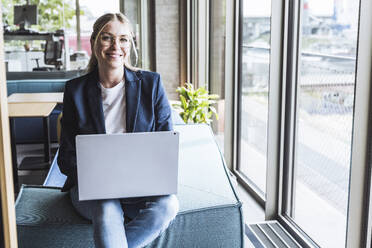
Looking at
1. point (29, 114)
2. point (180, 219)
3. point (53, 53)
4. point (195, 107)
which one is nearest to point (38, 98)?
point (29, 114)

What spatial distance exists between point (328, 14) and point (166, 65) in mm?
3924

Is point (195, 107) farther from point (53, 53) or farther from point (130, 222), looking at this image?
point (53, 53)

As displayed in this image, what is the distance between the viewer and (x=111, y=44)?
1932 millimetres

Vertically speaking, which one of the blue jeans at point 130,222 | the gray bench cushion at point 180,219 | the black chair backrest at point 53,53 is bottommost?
the gray bench cushion at point 180,219

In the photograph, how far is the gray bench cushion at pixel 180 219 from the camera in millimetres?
1960

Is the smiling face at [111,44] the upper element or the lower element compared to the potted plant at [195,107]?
upper

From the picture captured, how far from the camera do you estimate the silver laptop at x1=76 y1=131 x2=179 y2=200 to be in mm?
1639

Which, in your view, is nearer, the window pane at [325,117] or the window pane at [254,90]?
the window pane at [325,117]

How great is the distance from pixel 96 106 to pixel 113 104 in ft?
0.29

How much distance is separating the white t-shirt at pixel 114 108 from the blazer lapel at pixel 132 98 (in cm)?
4

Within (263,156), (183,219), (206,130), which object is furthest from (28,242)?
(263,156)

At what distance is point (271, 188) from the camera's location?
291 centimetres

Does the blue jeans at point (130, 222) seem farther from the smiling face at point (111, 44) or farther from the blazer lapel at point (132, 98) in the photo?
the smiling face at point (111, 44)

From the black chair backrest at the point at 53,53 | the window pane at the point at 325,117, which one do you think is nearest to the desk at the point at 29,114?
the window pane at the point at 325,117
